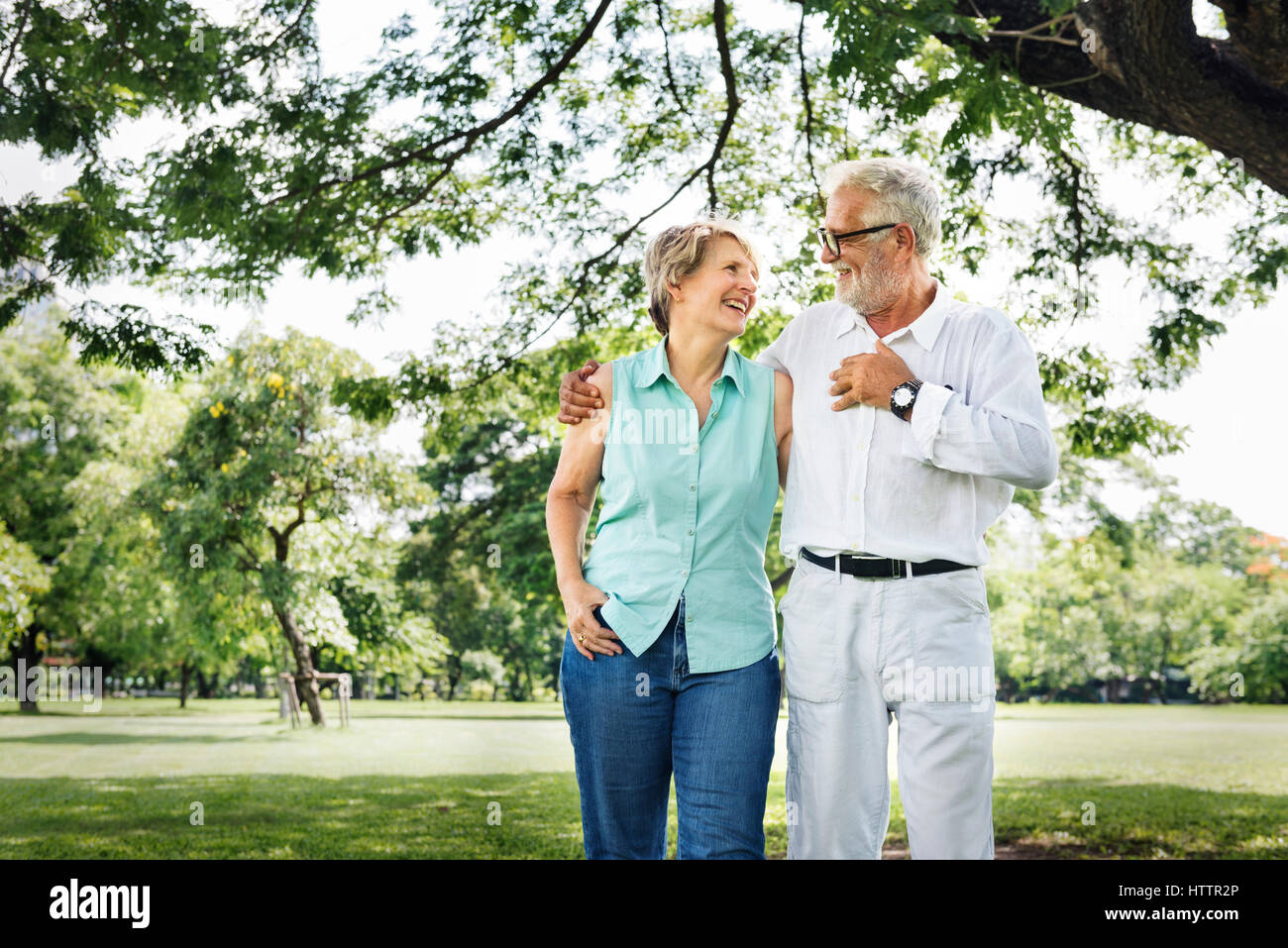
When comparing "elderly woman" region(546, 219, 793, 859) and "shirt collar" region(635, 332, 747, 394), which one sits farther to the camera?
"shirt collar" region(635, 332, 747, 394)

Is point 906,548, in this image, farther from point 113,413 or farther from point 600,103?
point 113,413

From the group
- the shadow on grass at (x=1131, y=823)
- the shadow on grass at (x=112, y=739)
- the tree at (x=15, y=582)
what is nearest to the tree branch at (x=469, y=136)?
the shadow on grass at (x=1131, y=823)

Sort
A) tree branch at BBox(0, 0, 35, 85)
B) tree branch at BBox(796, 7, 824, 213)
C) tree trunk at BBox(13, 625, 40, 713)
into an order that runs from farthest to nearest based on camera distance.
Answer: tree trunk at BBox(13, 625, 40, 713)
tree branch at BBox(796, 7, 824, 213)
tree branch at BBox(0, 0, 35, 85)

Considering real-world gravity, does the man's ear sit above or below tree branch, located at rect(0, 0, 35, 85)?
below

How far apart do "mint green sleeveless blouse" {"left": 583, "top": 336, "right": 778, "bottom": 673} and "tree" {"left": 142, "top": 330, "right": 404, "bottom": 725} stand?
52.9 feet

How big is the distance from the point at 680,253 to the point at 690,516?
64cm

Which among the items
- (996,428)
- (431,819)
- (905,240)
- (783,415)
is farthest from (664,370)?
(431,819)

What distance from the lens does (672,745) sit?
258cm

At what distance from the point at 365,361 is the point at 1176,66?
15.0m

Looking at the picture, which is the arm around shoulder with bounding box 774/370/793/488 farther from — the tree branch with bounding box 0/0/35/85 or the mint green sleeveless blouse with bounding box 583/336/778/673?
the tree branch with bounding box 0/0/35/85

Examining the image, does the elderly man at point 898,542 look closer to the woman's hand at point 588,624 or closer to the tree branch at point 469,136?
the woman's hand at point 588,624

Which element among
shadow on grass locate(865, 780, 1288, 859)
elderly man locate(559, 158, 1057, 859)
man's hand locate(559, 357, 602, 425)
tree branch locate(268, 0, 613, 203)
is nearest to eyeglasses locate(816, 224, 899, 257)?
elderly man locate(559, 158, 1057, 859)

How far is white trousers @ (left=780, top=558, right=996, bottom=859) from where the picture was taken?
8.14 feet
